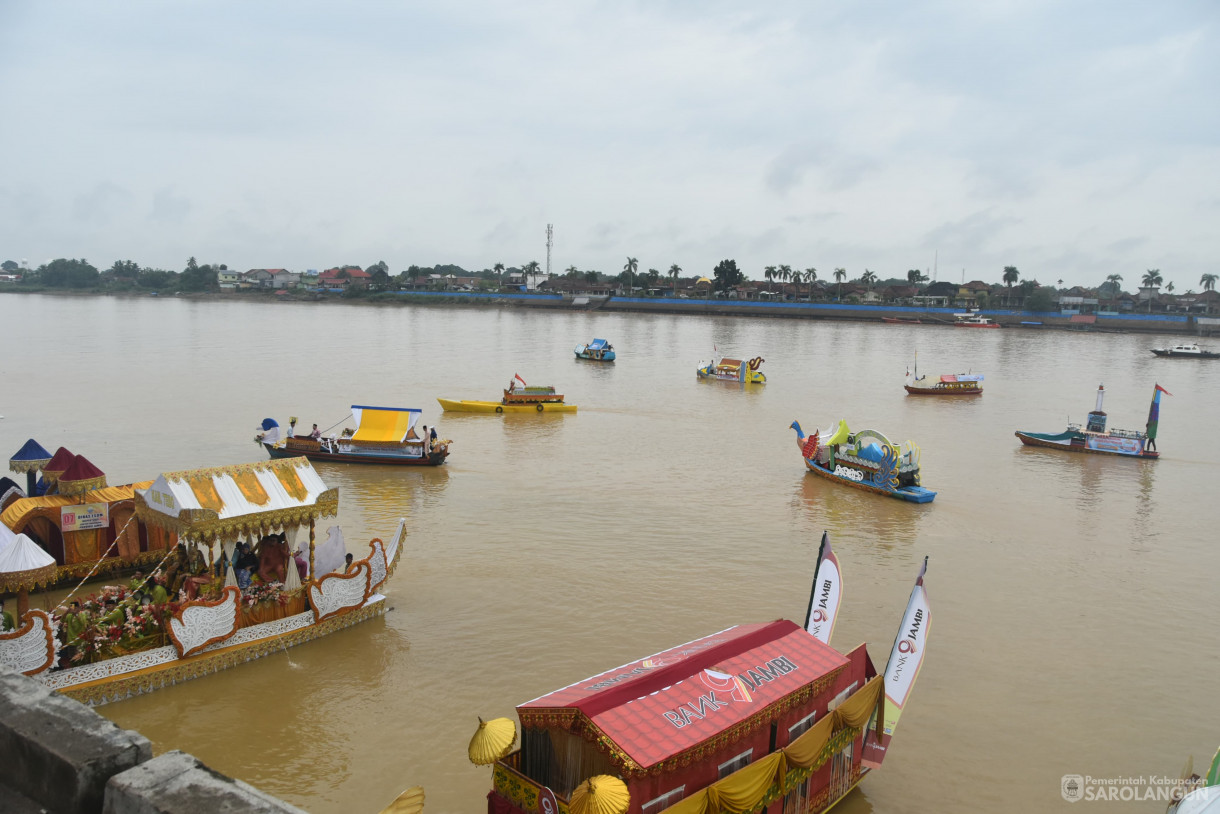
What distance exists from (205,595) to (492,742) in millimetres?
6508

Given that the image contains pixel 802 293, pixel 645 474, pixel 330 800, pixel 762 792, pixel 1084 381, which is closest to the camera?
pixel 762 792

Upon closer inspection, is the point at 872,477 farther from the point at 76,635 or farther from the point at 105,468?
the point at 105,468

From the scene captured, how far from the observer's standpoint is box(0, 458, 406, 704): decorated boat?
974 cm

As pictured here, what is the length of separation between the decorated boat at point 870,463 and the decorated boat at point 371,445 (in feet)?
38.8

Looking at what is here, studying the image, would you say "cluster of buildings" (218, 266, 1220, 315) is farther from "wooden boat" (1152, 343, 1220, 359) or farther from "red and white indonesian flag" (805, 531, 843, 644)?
"red and white indonesian flag" (805, 531, 843, 644)

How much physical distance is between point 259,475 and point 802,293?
12232 centimetres

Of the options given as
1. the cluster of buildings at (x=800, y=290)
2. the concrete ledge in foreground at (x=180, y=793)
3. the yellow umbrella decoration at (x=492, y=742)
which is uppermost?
the cluster of buildings at (x=800, y=290)

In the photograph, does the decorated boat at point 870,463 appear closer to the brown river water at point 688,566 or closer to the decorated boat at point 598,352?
the brown river water at point 688,566

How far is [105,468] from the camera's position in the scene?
2259cm

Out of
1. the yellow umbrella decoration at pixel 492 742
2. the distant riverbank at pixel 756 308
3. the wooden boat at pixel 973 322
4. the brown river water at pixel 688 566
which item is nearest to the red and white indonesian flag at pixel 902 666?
the brown river water at pixel 688 566

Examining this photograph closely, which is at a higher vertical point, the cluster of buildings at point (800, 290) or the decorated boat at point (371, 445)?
the cluster of buildings at point (800, 290)

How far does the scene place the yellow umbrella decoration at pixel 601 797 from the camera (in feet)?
18.6

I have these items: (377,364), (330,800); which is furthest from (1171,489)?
(377,364)

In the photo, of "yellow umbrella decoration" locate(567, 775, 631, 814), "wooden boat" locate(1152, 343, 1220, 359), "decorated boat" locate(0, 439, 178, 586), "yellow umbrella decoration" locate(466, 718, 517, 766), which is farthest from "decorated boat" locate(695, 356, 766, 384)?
"wooden boat" locate(1152, 343, 1220, 359)
